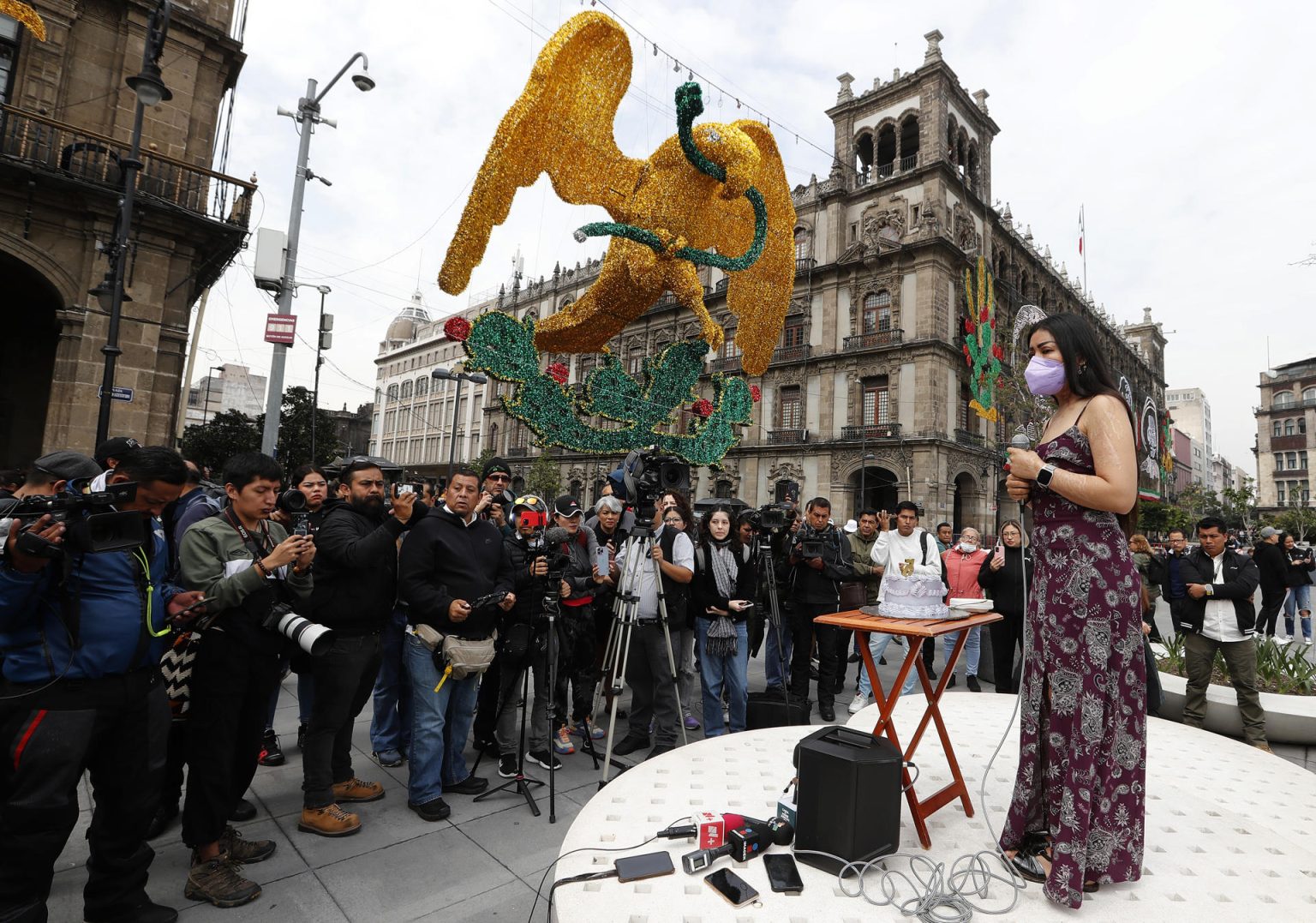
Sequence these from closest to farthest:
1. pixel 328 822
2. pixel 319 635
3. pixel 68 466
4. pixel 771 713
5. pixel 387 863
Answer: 1. pixel 68 466
2. pixel 319 635
3. pixel 387 863
4. pixel 328 822
5. pixel 771 713

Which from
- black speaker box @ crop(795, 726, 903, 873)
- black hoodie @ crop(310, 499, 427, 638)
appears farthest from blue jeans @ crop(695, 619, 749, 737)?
black hoodie @ crop(310, 499, 427, 638)

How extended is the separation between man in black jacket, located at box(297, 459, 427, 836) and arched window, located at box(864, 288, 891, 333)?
28.0 metres

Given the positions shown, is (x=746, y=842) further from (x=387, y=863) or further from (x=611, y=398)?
(x=611, y=398)

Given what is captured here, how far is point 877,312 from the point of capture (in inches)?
1122

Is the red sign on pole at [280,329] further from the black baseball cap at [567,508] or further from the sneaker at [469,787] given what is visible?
the sneaker at [469,787]

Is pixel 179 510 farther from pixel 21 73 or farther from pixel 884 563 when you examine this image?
pixel 21 73

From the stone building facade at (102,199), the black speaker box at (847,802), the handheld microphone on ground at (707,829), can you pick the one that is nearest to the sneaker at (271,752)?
the handheld microphone on ground at (707,829)

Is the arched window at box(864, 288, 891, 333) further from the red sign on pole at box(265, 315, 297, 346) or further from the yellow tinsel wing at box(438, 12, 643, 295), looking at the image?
the red sign on pole at box(265, 315, 297, 346)

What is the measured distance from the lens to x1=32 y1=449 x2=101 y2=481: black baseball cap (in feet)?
8.28

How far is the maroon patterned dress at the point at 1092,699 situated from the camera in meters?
2.26

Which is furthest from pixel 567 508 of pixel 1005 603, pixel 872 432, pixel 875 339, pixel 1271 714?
pixel 875 339

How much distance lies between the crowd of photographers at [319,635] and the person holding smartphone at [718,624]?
23mm

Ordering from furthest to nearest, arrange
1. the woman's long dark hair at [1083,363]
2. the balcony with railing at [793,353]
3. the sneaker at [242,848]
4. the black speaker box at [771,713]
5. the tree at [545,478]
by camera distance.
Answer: the tree at [545,478] < the balcony with railing at [793,353] < the black speaker box at [771,713] < the sneaker at [242,848] < the woman's long dark hair at [1083,363]

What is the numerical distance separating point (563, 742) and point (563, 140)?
656cm
